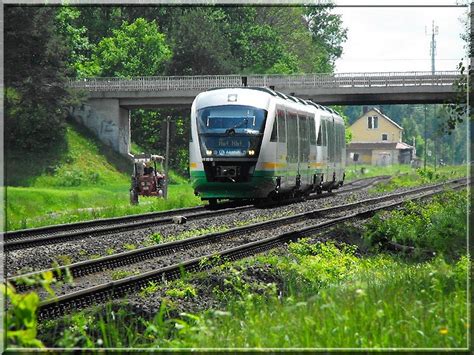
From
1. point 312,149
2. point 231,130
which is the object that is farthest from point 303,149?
point 231,130

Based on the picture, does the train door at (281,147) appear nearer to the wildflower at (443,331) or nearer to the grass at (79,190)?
the grass at (79,190)

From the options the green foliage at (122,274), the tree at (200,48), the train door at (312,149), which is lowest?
the green foliage at (122,274)

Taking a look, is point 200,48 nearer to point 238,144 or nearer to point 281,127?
point 281,127

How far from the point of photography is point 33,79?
1409 inches

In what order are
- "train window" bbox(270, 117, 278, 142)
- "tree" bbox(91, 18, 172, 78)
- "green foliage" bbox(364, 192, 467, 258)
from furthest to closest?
"tree" bbox(91, 18, 172, 78), "train window" bbox(270, 117, 278, 142), "green foliage" bbox(364, 192, 467, 258)

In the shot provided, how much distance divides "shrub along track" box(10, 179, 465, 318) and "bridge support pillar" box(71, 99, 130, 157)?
1390cm

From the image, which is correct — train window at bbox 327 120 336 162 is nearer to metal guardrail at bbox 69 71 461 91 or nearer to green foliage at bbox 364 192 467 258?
metal guardrail at bbox 69 71 461 91

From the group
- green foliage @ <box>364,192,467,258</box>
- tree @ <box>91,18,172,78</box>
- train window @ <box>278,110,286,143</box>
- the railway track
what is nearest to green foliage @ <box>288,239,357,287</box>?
green foliage @ <box>364,192,467,258</box>

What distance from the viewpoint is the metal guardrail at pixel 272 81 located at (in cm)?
3294

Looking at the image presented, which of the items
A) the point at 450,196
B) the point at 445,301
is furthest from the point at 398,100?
the point at 445,301

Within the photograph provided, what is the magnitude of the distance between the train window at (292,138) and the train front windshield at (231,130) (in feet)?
7.25

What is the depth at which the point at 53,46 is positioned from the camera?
35.3 meters

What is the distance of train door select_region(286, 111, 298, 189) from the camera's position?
1047 inches

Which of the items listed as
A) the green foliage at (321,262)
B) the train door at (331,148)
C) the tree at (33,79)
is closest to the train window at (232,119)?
the green foliage at (321,262)
